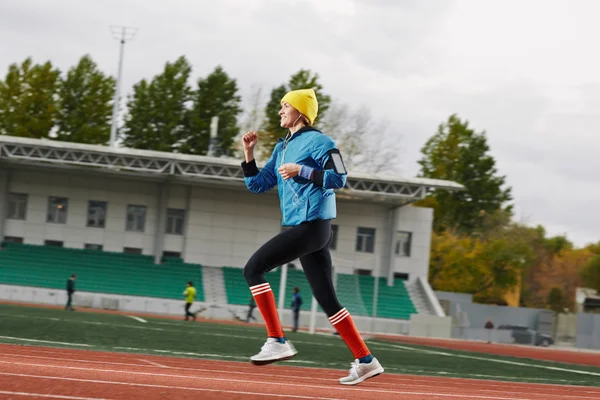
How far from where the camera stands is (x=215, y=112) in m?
68.4

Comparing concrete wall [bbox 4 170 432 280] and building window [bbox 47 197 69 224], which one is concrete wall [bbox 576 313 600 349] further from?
building window [bbox 47 197 69 224]

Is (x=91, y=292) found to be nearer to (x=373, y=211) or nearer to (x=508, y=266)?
(x=373, y=211)

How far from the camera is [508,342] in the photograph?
52.6 metres

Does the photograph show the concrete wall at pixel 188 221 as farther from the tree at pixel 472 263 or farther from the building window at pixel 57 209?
the tree at pixel 472 263

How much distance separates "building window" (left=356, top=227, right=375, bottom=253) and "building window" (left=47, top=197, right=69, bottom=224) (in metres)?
17.3

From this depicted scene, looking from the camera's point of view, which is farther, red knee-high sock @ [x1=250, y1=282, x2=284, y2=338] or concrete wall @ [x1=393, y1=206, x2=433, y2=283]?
concrete wall @ [x1=393, y1=206, x2=433, y2=283]

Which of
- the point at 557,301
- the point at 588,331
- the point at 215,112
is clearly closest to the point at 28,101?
the point at 215,112

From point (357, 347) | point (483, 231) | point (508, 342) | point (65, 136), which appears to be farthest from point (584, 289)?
point (357, 347)

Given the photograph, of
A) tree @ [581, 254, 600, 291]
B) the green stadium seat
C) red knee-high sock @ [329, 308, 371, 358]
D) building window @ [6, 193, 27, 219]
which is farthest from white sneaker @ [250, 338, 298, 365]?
tree @ [581, 254, 600, 291]

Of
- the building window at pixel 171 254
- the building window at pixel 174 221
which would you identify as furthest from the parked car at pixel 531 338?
the building window at pixel 174 221

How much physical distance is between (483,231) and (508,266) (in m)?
14.5

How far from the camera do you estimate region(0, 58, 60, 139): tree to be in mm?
63188

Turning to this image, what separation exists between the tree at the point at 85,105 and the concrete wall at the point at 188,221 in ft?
38.5

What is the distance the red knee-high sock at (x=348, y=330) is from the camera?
22.5ft
